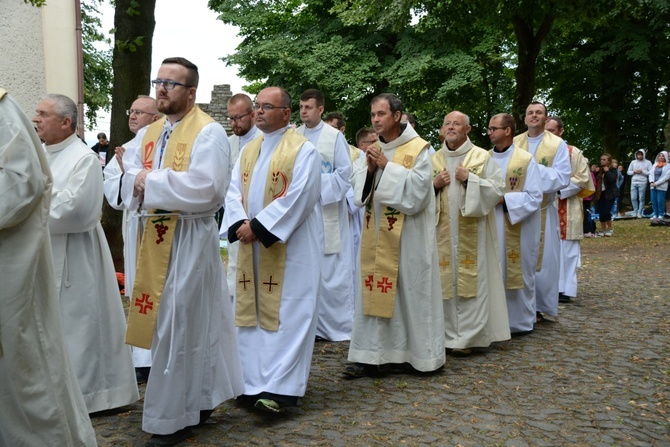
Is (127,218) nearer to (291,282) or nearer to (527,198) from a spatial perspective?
(291,282)

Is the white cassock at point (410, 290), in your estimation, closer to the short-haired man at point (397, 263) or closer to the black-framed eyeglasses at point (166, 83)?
the short-haired man at point (397, 263)

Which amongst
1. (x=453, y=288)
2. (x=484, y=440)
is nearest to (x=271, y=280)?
(x=484, y=440)

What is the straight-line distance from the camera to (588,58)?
2805cm

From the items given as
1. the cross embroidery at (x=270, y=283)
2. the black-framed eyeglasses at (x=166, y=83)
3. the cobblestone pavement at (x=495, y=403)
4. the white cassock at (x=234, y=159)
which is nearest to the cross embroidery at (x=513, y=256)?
the cobblestone pavement at (x=495, y=403)

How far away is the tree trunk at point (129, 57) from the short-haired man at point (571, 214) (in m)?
5.02

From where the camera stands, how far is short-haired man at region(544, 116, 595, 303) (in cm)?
1087

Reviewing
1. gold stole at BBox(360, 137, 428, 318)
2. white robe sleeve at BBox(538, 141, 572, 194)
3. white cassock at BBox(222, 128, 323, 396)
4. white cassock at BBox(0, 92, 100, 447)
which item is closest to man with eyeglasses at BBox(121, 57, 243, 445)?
white cassock at BBox(222, 128, 323, 396)

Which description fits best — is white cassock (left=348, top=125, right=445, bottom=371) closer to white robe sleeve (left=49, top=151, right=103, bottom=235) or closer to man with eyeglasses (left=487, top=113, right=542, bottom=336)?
man with eyeglasses (left=487, top=113, right=542, bottom=336)

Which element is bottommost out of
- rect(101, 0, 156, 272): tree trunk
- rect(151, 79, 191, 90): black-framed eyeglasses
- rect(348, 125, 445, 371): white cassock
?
rect(348, 125, 445, 371): white cassock

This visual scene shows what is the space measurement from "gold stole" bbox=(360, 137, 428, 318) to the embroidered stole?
159 centimetres

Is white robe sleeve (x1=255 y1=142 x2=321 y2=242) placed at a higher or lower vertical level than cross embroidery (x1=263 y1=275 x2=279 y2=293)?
higher

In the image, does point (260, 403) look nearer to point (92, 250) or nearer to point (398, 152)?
point (92, 250)

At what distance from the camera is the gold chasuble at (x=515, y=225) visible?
877 cm

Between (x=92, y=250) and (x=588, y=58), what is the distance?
81.7 feet
